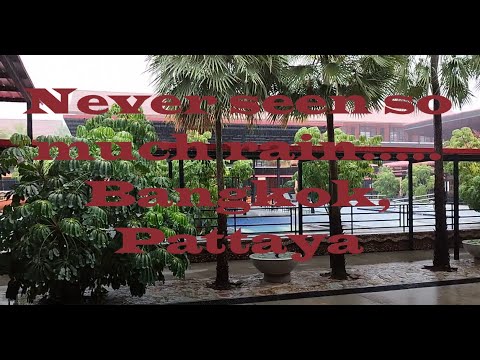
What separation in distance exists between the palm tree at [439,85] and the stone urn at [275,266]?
8.58 ft

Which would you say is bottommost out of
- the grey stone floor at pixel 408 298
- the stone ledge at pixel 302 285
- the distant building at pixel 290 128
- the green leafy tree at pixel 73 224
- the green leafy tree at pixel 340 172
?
the grey stone floor at pixel 408 298

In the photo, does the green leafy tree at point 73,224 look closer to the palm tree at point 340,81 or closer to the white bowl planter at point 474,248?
the palm tree at point 340,81

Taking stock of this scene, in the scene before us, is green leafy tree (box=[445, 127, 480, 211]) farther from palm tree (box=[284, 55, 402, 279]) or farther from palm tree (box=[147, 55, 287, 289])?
palm tree (box=[147, 55, 287, 289])

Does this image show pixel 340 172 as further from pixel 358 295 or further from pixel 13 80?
pixel 13 80

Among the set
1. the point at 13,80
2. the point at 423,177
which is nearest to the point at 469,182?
the point at 423,177

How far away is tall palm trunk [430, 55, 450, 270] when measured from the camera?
7.58 meters

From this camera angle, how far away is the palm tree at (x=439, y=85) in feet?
24.6

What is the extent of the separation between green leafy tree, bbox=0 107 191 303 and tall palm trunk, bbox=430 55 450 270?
452cm

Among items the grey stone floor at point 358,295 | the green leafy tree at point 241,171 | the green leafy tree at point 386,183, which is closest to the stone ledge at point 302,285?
the grey stone floor at point 358,295

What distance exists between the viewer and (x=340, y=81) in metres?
6.80

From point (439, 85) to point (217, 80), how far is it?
3922 mm

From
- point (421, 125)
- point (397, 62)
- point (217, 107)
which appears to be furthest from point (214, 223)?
point (421, 125)
